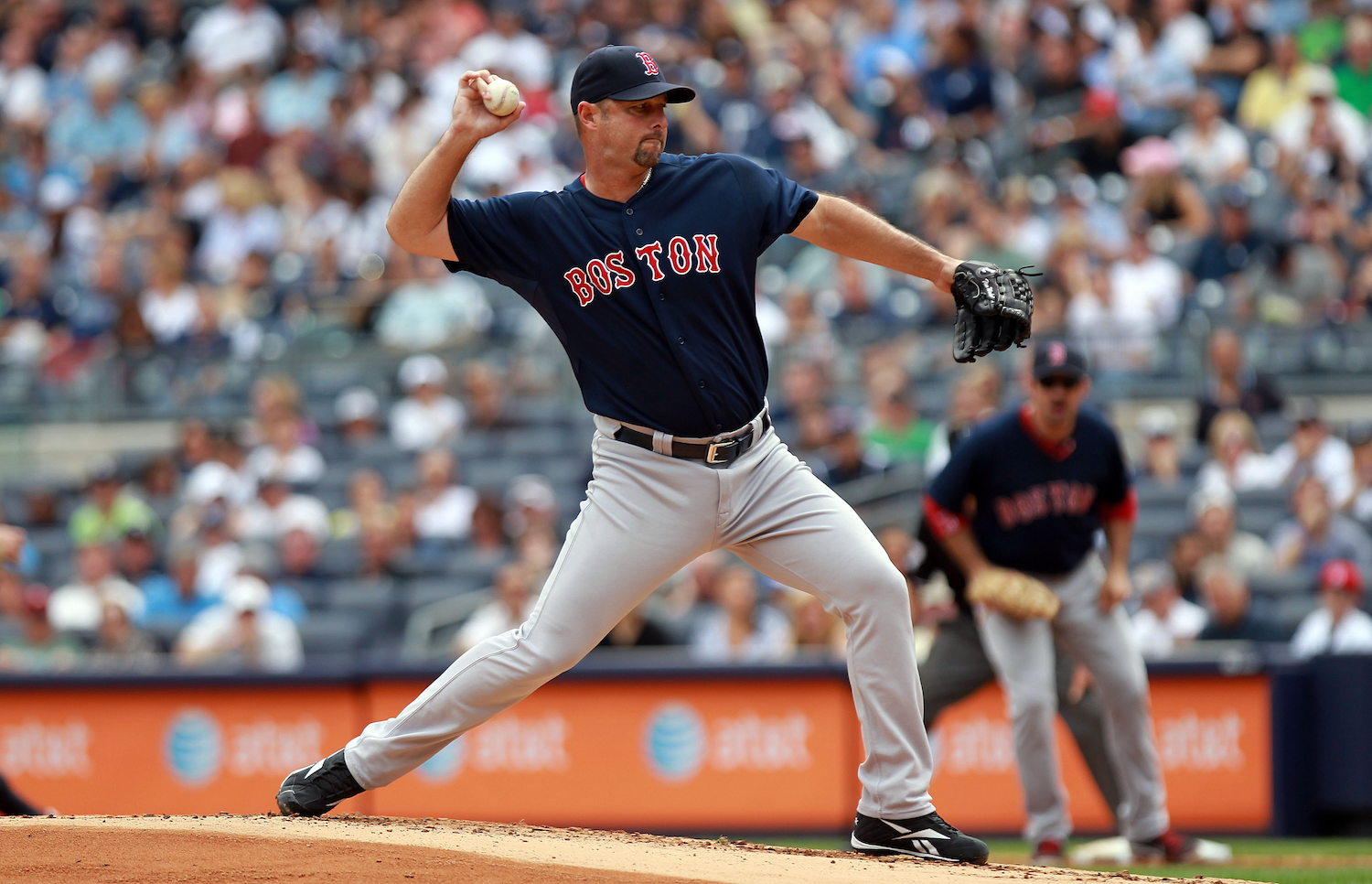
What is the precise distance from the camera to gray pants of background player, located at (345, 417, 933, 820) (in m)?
4.42

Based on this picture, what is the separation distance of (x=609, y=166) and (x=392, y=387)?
8274mm

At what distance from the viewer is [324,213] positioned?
14.3 metres

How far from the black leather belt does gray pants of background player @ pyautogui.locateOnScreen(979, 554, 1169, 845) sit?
7.84 ft

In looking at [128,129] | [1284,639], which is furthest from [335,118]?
[1284,639]

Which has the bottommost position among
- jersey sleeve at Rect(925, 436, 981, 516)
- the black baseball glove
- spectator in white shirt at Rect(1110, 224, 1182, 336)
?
jersey sleeve at Rect(925, 436, 981, 516)

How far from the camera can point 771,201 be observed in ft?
14.7

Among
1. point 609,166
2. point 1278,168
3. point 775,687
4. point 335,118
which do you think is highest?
point 335,118

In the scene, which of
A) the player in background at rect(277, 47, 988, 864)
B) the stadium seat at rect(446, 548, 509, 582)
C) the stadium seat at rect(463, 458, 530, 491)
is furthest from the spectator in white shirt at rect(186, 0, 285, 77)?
the player in background at rect(277, 47, 988, 864)

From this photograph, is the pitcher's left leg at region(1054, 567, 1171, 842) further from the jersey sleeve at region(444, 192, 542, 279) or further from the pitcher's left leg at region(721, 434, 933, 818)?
the jersey sleeve at region(444, 192, 542, 279)

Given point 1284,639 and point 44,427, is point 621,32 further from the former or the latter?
point 1284,639

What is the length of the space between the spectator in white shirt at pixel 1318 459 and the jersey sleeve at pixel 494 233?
6.84 metres

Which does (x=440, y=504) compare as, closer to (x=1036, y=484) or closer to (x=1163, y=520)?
(x=1163, y=520)

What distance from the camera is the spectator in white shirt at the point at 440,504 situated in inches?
441

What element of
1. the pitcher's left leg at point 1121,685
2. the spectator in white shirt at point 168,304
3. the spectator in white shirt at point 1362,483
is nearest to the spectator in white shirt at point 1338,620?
the spectator in white shirt at point 1362,483
